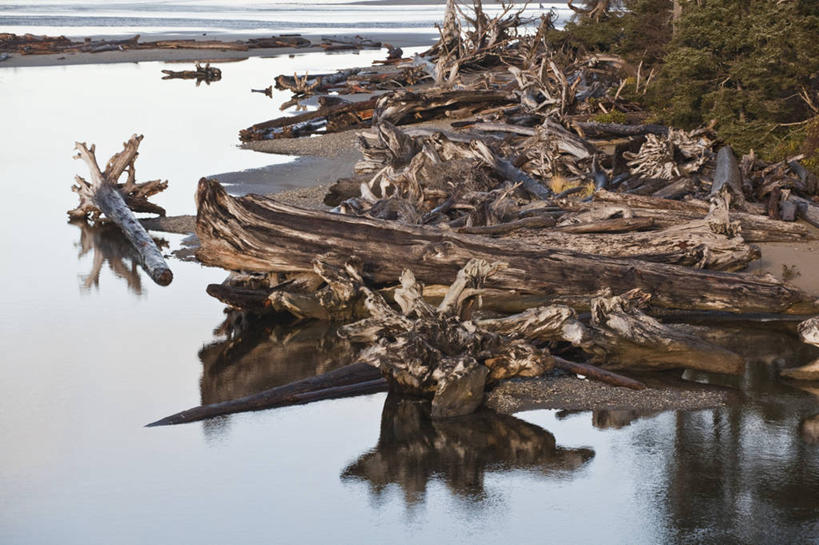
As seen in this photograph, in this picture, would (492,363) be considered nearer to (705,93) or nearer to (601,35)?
(705,93)

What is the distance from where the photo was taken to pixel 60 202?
15.6 meters

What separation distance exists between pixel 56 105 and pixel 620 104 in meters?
16.2

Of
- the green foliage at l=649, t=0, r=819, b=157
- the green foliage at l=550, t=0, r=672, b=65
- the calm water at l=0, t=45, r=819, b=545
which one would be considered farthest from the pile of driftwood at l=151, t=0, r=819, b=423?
the green foliage at l=550, t=0, r=672, b=65

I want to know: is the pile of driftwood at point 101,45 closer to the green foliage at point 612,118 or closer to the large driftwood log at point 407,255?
the green foliage at point 612,118

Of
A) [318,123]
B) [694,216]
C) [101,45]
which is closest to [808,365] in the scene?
[694,216]

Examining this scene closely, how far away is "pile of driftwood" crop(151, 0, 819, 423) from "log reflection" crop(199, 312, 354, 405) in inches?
9.8

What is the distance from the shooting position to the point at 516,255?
9086 mm

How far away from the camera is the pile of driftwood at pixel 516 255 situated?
283 inches

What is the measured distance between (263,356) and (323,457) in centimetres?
216

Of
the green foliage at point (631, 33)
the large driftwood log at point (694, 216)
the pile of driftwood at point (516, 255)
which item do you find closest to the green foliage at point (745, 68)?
the pile of driftwood at point (516, 255)

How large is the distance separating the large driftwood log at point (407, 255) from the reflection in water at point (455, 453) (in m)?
2.44

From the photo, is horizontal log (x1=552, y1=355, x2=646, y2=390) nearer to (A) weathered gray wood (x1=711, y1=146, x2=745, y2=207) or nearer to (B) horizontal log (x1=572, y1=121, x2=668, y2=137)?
(A) weathered gray wood (x1=711, y1=146, x2=745, y2=207)

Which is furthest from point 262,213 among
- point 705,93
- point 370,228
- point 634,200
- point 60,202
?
point 705,93

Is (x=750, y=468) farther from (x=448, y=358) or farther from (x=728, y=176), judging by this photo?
(x=728, y=176)
